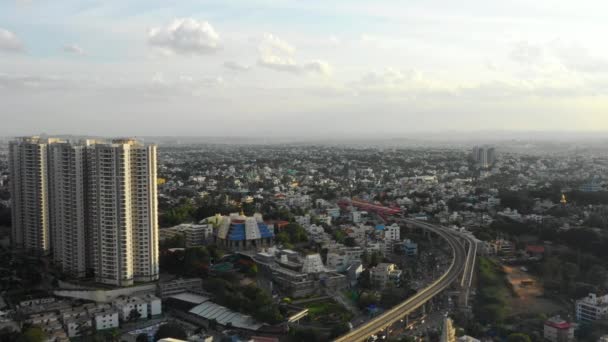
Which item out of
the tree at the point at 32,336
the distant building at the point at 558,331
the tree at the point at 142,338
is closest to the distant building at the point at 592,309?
the distant building at the point at 558,331

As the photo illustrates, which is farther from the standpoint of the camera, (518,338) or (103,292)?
(103,292)

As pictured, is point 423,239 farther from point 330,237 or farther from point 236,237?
point 236,237

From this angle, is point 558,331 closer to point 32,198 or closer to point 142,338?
point 142,338

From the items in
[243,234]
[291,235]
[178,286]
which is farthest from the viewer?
[291,235]

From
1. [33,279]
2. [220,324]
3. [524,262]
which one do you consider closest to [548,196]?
[524,262]

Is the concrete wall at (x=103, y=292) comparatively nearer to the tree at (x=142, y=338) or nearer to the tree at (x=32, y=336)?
the tree at (x=142, y=338)

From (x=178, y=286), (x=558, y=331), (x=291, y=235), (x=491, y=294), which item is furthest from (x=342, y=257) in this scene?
(x=558, y=331)

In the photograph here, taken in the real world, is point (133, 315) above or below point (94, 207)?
below

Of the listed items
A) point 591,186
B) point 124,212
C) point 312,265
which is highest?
point 124,212
